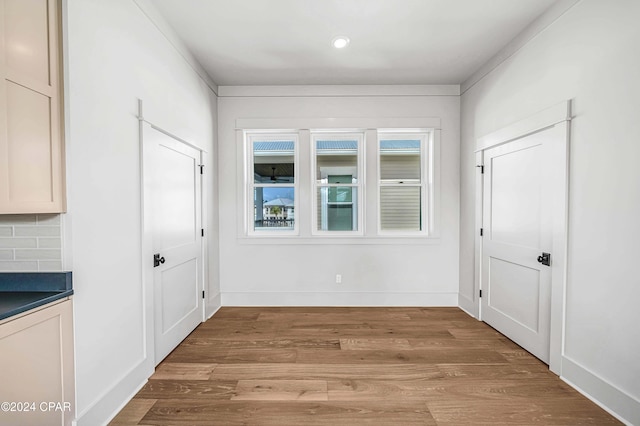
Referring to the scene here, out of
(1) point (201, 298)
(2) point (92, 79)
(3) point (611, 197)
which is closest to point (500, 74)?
(3) point (611, 197)

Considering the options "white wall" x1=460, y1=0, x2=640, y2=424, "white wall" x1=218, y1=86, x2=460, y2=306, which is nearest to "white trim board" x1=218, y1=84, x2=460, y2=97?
"white wall" x1=218, y1=86, x2=460, y2=306

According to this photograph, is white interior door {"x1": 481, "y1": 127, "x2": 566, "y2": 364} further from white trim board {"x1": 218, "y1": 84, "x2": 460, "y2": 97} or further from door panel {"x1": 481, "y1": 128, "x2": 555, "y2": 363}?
white trim board {"x1": 218, "y1": 84, "x2": 460, "y2": 97}

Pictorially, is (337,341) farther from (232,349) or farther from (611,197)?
(611,197)

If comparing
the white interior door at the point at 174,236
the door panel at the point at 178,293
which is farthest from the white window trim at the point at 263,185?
the door panel at the point at 178,293

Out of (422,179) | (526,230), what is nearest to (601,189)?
(526,230)

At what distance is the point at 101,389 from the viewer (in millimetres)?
1760

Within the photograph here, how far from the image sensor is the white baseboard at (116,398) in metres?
1.65

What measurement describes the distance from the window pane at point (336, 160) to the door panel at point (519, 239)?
1601 millimetres

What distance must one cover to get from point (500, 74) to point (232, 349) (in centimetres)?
382

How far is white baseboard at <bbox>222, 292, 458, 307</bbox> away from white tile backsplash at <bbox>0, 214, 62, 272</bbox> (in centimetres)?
245

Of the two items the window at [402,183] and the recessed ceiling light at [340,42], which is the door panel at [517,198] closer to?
the window at [402,183]

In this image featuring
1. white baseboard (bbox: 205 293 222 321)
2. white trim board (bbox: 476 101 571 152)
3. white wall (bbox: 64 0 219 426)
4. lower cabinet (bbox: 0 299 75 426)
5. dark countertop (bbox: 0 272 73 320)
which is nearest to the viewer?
lower cabinet (bbox: 0 299 75 426)

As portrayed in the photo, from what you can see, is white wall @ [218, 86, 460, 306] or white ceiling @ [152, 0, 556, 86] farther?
white wall @ [218, 86, 460, 306]

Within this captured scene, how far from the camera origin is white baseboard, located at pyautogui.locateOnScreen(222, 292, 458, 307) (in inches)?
150
